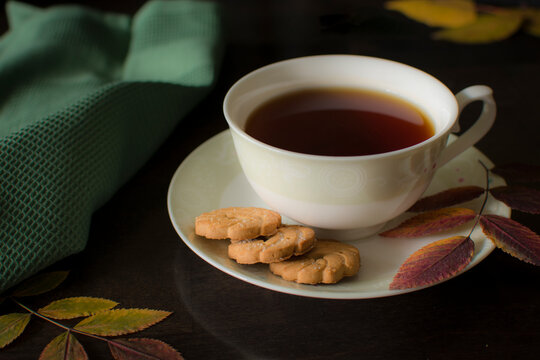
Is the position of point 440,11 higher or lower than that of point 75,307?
higher

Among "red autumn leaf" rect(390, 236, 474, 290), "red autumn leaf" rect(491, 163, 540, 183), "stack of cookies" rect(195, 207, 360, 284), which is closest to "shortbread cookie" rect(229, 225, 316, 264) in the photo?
"stack of cookies" rect(195, 207, 360, 284)

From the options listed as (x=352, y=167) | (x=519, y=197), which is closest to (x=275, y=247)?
(x=352, y=167)

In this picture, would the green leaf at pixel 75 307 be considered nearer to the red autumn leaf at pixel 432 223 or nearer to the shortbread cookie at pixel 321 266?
the shortbread cookie at pixel 321 266

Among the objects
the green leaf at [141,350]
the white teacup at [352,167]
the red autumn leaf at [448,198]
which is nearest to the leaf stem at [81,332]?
the green leaf at [141,350]

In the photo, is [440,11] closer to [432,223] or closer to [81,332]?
[432,223]

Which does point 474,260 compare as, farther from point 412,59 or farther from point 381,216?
point 412,59

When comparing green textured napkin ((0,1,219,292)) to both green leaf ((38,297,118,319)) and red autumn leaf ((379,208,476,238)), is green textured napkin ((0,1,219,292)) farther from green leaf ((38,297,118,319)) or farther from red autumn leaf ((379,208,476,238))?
red autumn leaf ((379,208,476,238))

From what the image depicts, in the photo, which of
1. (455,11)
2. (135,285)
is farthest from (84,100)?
(455,11)
